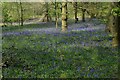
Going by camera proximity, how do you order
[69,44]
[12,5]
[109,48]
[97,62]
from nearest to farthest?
[97,62], [109,48], [69,44], [12,5]

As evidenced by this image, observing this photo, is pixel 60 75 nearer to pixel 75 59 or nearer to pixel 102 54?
pixel 75 59

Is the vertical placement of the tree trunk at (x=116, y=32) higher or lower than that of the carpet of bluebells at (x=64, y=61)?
higher

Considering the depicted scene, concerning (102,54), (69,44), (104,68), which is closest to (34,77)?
(104,68)

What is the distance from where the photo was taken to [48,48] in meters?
17.9

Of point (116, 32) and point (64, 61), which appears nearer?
point (64, 61)

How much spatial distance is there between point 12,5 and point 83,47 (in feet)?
172

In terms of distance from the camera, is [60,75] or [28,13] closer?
[60,75]

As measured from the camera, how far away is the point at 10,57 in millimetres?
14250

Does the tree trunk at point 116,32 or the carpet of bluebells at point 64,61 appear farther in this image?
the tree trunk at point 116,32

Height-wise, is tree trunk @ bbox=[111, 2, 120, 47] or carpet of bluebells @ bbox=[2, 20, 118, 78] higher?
tree trunk @ bbox=[111, 2, 120, 47]

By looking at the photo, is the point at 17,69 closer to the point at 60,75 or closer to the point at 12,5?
the point at 60,75

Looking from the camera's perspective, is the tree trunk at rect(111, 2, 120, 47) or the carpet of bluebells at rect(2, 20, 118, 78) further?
the tree trunk at rect(111, 2, 120, 47)

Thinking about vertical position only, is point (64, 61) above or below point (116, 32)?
below

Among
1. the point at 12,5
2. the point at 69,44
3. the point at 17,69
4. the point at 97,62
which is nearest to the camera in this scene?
the point at 17,69
